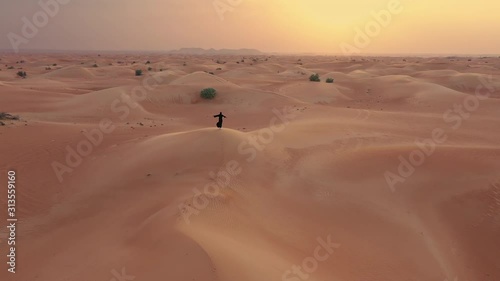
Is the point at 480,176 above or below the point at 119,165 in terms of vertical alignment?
above

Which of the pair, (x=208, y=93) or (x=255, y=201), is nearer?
(x=255, y=201)

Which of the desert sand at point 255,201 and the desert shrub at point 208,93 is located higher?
the desert shrub at point 208,93

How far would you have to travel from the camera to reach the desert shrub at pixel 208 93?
23.3 meters

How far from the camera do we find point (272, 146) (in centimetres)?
1222

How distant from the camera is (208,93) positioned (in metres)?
23.4

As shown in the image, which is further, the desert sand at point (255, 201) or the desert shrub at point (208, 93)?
the desert shrub at point (208, 93)

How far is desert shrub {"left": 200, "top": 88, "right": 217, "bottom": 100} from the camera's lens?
23345mm

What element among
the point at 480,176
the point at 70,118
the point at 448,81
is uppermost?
the point at 448,81

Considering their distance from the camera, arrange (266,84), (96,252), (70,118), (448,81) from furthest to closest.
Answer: (448,81)
(266,84)
(70,118)
(96,252)

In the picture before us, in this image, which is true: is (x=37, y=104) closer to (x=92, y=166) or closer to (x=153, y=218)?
(x=92, y=166)

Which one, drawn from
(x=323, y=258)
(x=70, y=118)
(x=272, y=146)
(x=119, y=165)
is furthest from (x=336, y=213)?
(x=70, y=118)

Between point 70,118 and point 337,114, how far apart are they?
49.5ft

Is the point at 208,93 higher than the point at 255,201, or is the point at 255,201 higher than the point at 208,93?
the point at 208,93

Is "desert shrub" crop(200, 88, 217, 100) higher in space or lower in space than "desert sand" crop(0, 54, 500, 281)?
higher
